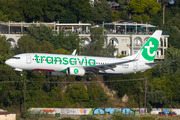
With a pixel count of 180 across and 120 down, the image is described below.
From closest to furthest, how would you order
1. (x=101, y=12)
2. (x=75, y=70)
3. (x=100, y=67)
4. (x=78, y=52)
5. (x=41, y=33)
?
1. (x=75, y=70)
2. (x=100, y=67)
3. (x=41, y=33)
4. (x=78, y=52)
5. (x=101, y=12)

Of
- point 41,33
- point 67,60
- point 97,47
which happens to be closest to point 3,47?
point 41,33

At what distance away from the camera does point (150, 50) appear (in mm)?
81375

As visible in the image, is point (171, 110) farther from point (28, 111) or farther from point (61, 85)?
point (28, 111)

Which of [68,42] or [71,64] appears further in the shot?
[68,42]

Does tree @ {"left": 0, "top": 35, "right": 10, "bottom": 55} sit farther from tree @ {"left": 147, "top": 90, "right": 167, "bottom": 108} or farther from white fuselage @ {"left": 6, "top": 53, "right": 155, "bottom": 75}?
white fuselage @ {"left": 6, "top": 53, "right": 155, "bottom": 75}

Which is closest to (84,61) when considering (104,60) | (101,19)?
(104,60)

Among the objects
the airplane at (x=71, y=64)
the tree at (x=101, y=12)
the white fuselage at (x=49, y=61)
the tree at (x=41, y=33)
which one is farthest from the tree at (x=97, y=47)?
the white fuselage at (x=49, y=61)

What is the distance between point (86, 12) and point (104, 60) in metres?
86.2

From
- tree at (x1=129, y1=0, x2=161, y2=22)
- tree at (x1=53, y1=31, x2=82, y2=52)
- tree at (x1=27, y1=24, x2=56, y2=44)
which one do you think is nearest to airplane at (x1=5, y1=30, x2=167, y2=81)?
tree at (x1=53, y1=31, x2=82, y2=52)

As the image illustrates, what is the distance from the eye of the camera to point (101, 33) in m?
136

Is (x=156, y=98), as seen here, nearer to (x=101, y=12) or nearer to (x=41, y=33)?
(x=41, y=33)

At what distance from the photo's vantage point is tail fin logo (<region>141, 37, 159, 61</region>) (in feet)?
264

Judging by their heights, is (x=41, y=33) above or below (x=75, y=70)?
above

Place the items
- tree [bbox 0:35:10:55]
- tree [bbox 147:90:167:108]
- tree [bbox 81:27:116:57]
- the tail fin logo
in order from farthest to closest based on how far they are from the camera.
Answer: tree [bbox 81:27:116:57] → tree [bbox 0:35:10:55] → tree [bbox 147:90:167:108] → the tail fin logo
